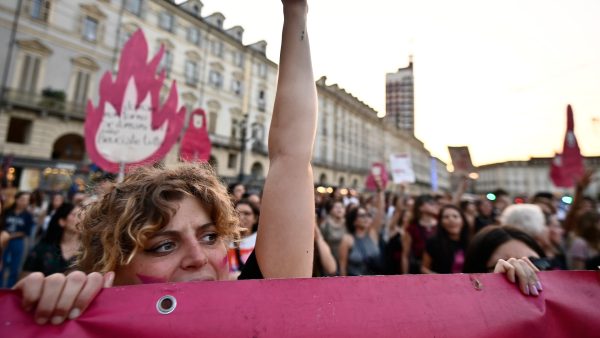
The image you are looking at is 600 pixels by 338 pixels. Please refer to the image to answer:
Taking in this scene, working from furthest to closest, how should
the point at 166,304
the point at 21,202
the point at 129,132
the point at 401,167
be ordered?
the point at 401,167 → the point at 21,202 → the point at 129,132 → the point at 166,304

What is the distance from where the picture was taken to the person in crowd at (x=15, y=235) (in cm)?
493

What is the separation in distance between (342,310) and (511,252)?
5.54ft

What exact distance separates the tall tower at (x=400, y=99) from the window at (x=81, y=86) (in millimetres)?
47281

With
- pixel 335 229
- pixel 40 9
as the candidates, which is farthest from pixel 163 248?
pixel 40 9

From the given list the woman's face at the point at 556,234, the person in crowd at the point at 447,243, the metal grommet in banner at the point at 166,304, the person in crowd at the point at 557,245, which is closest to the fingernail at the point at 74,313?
the metal grommet in banner at the point at 166,304

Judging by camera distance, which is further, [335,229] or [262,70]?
[262,70]

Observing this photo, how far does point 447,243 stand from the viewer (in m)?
3.72

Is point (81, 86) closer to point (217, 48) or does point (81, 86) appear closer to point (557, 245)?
point (217, 48)

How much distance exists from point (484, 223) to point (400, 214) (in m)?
1.46

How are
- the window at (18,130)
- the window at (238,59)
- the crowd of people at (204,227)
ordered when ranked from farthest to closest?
1. the window at (238,59)
2. the window at (18,130)
3. the crowd of people at (204,227)

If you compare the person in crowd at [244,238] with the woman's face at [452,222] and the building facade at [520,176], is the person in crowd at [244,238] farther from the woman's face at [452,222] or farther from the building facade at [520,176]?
the building facade at [520,176]

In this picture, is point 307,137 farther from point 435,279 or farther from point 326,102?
point 326,102

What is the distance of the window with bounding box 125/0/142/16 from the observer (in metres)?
22.9

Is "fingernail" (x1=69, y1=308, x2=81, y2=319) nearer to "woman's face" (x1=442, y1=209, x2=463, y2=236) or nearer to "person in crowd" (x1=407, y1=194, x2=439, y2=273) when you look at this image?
"woman's face" (x1=442, y1=209, x2=463, y2=236)
